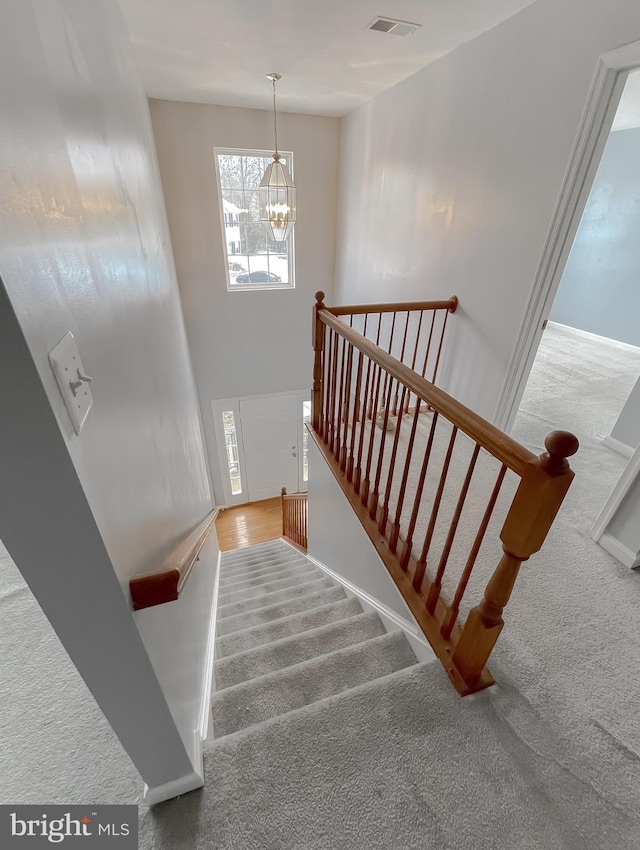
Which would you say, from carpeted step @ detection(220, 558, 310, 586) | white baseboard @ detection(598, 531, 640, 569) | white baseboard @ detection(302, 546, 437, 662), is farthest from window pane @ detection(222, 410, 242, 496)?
white baseboard @ detection(598, 531, 640, 569)

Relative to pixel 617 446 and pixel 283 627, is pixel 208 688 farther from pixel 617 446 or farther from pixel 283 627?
pixel 617 446

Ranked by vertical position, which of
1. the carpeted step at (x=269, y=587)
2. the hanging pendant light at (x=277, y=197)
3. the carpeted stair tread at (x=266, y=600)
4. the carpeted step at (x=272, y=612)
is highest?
the hanging pendant light at (x=277, y=197)

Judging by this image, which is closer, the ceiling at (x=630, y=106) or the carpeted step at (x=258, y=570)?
the ceiling at (x=630, y=106)

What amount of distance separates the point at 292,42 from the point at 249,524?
4955 millimetres

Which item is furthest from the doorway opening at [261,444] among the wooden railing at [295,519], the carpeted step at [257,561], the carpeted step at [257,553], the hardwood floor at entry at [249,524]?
the carpeted step at [257,561]

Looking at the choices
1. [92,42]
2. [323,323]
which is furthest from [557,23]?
[92,42]

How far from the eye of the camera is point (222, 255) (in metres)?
4.36

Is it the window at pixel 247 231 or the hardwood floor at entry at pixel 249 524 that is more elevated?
the window at pixel 247 231

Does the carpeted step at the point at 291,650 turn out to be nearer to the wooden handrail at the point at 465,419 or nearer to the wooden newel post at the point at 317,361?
the wooden handrail at the point at 465,419

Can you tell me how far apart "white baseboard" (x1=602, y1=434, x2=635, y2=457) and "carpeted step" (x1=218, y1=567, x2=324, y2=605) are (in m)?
2.20

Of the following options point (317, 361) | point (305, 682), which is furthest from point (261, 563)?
point (305, 682)

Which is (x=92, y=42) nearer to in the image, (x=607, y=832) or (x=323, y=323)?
(x=323, y=323)

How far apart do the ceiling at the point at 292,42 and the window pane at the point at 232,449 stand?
135 inches

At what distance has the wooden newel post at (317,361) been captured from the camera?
7.37 ft
